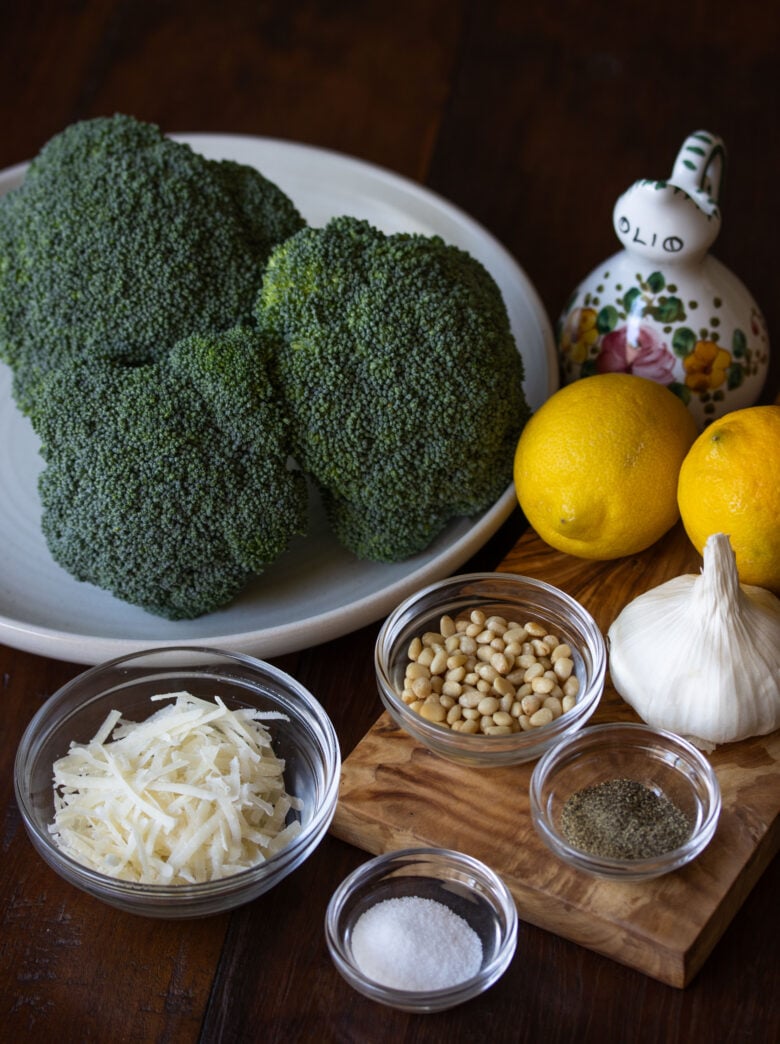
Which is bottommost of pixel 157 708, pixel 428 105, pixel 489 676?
pixel 157 708

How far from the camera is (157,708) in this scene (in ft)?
3.76

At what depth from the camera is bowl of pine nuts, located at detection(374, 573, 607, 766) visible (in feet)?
3.46

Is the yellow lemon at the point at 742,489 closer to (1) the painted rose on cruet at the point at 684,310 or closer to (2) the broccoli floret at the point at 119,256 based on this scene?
(1) the painted rose on cruet at the point at 684,310

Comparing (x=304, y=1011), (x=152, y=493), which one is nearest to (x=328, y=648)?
(x=152, y=493)

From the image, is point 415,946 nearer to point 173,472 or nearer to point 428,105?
point 173,472

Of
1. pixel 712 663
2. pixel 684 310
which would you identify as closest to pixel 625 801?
pixel 712 663

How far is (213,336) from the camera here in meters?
1.22

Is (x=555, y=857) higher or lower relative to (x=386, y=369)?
lower

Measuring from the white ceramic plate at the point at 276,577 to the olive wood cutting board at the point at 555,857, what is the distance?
0.16 metres

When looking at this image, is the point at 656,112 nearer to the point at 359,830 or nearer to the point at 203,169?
the point at 203,169

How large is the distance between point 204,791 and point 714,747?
0.43 meters

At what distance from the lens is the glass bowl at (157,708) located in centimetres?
95

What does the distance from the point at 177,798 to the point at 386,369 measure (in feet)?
1.44

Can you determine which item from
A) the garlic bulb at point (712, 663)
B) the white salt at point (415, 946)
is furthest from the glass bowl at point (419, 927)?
the garlic bulb at point (712, 663)
